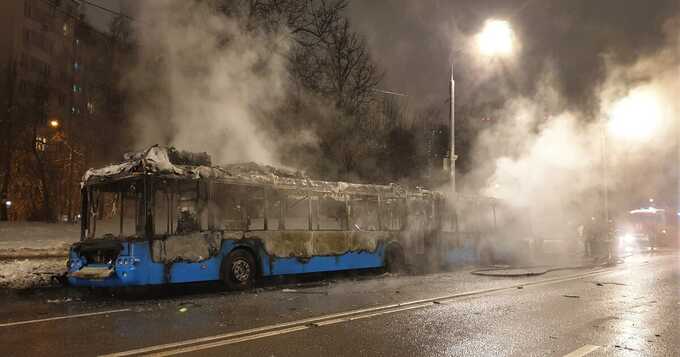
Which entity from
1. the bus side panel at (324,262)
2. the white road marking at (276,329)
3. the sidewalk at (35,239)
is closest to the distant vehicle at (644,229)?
the bus side panel at (324,262)

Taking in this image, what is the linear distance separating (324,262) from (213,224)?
3182mm

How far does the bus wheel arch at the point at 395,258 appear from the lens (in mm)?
14547

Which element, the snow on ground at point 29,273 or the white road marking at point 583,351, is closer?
the white road marking at point 583,351

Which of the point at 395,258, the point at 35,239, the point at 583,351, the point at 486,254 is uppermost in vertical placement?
the point at 35,239

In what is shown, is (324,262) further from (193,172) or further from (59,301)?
(59,301)

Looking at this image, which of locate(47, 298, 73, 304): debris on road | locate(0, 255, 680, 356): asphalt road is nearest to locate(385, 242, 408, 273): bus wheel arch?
locate(0, 255, 680, 356): asphalt road

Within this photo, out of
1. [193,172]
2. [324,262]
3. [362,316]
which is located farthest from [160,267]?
[324,262]

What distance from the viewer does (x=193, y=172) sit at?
10391mm

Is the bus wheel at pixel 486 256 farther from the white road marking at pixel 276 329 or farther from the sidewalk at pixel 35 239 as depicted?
the sidewalk at pixel 35 239

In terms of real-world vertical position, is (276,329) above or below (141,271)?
below

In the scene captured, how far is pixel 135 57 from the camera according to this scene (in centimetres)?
1545

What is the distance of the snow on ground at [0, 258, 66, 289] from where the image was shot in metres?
Answer: 10.9

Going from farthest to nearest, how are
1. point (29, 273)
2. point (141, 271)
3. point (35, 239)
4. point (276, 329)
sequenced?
point (35, 239) < point (29, 273) < point (141, 271) < point (276, 329)

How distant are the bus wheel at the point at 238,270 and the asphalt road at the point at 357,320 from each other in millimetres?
301
